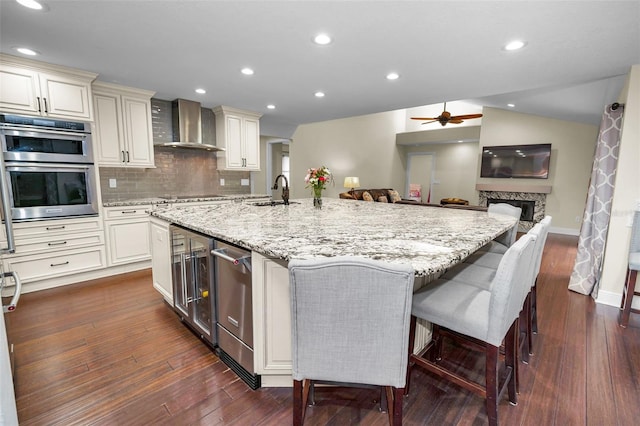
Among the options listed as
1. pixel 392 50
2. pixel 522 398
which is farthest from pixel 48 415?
pixel 392 50

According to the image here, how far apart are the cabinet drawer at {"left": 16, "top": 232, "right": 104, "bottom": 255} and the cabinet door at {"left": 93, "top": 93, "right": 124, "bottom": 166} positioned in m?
0.88

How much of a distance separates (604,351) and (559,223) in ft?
18.5

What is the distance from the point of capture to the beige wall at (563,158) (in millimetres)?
6254

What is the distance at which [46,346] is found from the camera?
207 cm

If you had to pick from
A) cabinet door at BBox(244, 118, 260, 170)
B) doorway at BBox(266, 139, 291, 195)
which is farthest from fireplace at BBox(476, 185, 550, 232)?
cabinet door at BBox(244, 118, 260, 170)

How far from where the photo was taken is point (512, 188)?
6973 mm

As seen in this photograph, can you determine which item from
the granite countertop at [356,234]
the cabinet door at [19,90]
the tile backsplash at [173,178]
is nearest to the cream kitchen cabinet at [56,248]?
the tile backsplash at [173,178]

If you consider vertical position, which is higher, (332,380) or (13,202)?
(13,202)

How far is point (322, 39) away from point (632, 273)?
331cm

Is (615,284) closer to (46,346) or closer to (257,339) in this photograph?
(257,339)

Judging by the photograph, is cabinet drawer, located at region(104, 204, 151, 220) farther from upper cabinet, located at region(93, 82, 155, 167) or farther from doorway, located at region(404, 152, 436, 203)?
doorway, located at region(404, 152, 436, 203)

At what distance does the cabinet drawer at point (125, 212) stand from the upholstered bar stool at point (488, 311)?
3225mm

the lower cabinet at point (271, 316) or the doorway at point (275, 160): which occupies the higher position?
the doorway at point (275, 160)

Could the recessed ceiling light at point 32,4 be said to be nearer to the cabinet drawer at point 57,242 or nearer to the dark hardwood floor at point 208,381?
the cabinet drawer at point 57,242
